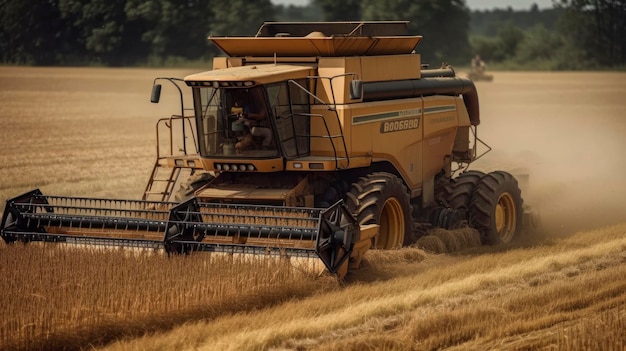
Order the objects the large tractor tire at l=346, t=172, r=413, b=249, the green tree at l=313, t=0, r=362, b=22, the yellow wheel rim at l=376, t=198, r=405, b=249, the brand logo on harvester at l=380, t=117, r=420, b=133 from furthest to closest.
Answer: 1. the green tree at l=313, t=0, r=362, b=22
2. the brand logo on harvester at l=380, t=117, r=420, b=133
3. the yellow wheel rim at l=376, t=198, r=405, b=249
4. the large tractor tire at l=346, t=172, r=413, b=249

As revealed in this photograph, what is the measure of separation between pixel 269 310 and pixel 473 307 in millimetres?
1666

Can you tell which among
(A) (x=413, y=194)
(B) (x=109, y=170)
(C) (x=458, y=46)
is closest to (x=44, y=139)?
(B) (x=109, y=170)

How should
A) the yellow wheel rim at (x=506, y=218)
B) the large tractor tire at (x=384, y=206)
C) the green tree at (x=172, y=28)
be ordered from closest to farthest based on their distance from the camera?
the large tractor tire at (x=384, y=206) < the yellow wheel rim at (x=506, y=218) < the green tree at (x=172, y=28)

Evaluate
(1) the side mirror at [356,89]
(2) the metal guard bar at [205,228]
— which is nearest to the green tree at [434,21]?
(1) the side mirror at [356,89]

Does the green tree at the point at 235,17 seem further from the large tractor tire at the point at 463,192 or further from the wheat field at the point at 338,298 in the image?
the large tractor tire at the point at 463,192

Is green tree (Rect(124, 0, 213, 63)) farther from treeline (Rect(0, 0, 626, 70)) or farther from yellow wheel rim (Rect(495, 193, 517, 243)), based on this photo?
yellow wheel rim (Rect(495, 193, 517, 243))

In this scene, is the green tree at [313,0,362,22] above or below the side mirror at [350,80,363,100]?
above

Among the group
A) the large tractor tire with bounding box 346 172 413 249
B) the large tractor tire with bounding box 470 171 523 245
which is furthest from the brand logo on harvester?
the large tractor tire with bounding box 470 171 523 245

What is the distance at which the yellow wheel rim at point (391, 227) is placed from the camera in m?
12.0

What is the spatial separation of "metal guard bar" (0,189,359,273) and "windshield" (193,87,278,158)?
A: 0.69 metres

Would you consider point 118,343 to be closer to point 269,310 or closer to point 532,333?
point 269,310

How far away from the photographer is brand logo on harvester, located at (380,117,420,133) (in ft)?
40.5

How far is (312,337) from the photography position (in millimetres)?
8188

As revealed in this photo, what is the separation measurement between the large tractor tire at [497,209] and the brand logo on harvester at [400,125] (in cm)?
124
